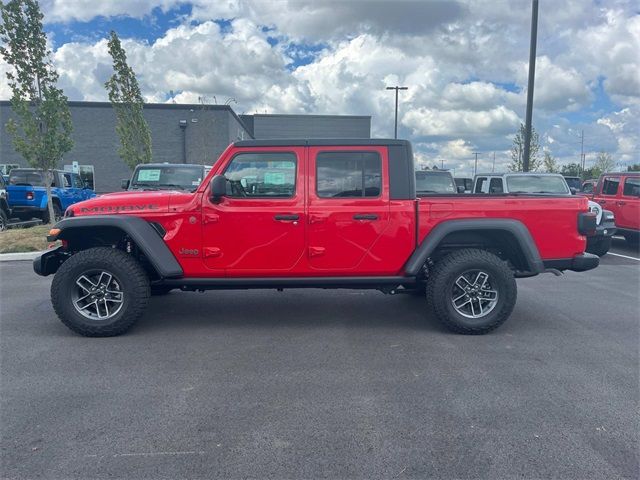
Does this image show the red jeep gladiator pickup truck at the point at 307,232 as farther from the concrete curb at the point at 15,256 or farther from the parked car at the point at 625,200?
the parked car at the point at 625,200

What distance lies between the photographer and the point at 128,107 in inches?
750

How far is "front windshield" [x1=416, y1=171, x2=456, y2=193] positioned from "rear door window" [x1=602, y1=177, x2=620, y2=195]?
368 cm

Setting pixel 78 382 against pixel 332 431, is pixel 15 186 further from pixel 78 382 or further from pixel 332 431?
pixel 332 431

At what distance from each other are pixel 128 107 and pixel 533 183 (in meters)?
14.7

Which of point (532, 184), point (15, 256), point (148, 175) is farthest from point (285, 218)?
point (532, 184)

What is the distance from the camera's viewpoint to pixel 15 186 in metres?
14.2

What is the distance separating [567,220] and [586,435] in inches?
107

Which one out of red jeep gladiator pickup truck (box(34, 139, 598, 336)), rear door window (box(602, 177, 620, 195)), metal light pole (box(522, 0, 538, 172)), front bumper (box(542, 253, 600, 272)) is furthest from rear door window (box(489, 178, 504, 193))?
red jeep gladiator pickup truck (box(34, 139, 598, 336))

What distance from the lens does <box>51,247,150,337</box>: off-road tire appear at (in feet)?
16.4

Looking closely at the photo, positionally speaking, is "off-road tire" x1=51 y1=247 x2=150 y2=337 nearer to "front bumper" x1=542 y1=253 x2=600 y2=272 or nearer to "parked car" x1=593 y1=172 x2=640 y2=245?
"front bumper" x1=542 y1=253 x2=600 y2=272

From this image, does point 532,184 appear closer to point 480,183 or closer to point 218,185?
point 480,183

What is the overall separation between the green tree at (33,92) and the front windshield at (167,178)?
3.39 metres

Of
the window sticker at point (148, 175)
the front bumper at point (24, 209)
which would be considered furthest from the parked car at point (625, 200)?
the front bumper at point (24, 209)

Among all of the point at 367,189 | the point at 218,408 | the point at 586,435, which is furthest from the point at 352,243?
the point at 586,435
